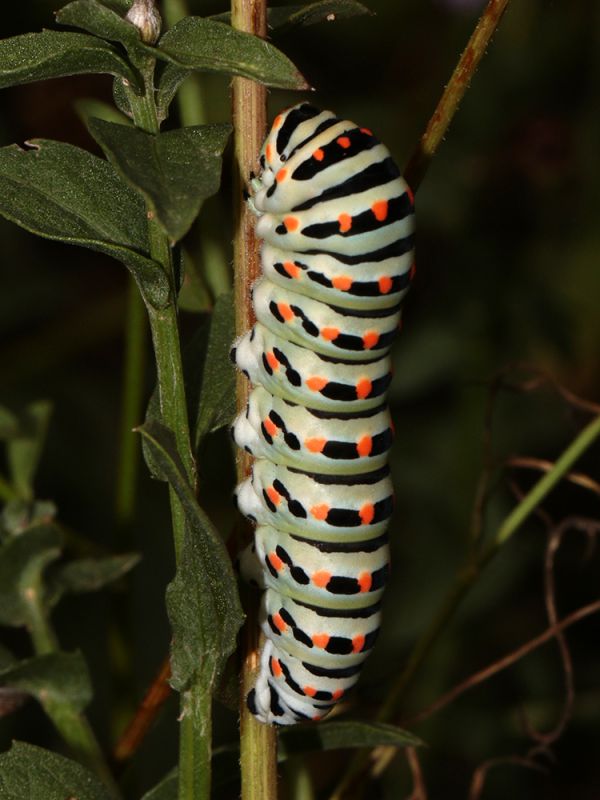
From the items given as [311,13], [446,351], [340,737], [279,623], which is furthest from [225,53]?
[446,351]

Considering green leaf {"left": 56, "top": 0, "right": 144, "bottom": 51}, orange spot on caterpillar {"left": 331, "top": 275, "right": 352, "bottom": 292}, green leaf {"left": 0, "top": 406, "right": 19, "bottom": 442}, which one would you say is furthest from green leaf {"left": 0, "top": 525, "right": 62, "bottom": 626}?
green leaf {"left": 56, "top": 0, "right": 144, "bottom": 51}

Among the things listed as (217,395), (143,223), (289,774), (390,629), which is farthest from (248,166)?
(390,629)

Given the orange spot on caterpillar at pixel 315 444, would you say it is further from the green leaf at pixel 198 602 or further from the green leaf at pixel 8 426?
the green leaf at pixel 8 426

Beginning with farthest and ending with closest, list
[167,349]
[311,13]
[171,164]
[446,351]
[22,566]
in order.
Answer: [446,351], [22,566], [311,13], [167,349], [171,164]

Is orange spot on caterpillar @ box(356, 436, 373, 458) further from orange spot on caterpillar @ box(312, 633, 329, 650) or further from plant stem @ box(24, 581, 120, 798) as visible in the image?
plant stem @ box(24, 581, 120, 798)

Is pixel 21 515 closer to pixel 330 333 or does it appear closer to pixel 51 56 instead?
pixel 330 333

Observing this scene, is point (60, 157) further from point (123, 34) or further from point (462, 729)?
point (462, 729)

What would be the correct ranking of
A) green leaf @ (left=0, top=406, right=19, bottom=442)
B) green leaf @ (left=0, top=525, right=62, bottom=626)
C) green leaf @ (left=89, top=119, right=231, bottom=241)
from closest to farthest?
green leaf @ (left=89, top=119, right=231, bottom=241), green leaf @ (left=0, top=525, right=62, bottom=626), green leaf @ (left=0, top=406, right=19, bottom=442)

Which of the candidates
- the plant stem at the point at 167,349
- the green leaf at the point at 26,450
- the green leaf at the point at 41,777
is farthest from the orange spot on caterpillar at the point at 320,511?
the green leaf at the point at 26,450
